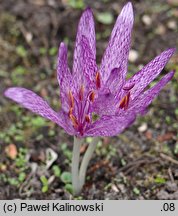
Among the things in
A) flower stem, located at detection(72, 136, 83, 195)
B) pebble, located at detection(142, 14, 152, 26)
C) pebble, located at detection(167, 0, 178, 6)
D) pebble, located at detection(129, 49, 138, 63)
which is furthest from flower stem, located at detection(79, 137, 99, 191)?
pebble, located at detection(167, 0, 178, 6)

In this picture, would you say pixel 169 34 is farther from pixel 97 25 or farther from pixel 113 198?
pixel 113 198

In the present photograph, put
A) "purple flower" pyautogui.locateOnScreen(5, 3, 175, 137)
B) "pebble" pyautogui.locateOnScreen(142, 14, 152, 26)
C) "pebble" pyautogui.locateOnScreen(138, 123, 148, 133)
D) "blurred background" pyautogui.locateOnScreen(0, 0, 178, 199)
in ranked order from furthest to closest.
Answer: "pebble" pyautogui.locateOnScreen(142, 14, 152, 26), "pebble" pyautogui.locateOnScreen(138, 123, 148, 133), "blurred background" pyautogui.locateOnScreen(0, 0, 178, 199), "purple flower" pyautogui.locateOnScreen(5, 3, 175, 137)

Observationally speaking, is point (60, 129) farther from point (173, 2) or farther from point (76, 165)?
point (173, 2)

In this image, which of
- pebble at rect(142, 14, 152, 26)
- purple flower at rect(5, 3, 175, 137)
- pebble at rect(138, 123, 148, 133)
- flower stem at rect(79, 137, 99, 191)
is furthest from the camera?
pebble at rect(142, 14, 152, 26)

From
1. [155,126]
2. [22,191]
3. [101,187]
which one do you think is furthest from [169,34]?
[22,191]

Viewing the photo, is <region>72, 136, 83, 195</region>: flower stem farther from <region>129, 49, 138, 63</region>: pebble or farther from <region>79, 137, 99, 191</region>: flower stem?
<region>129, 49, 138, 63</region>: pebble

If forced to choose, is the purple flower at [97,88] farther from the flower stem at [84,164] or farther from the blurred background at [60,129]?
the blurred background at [60,129]
